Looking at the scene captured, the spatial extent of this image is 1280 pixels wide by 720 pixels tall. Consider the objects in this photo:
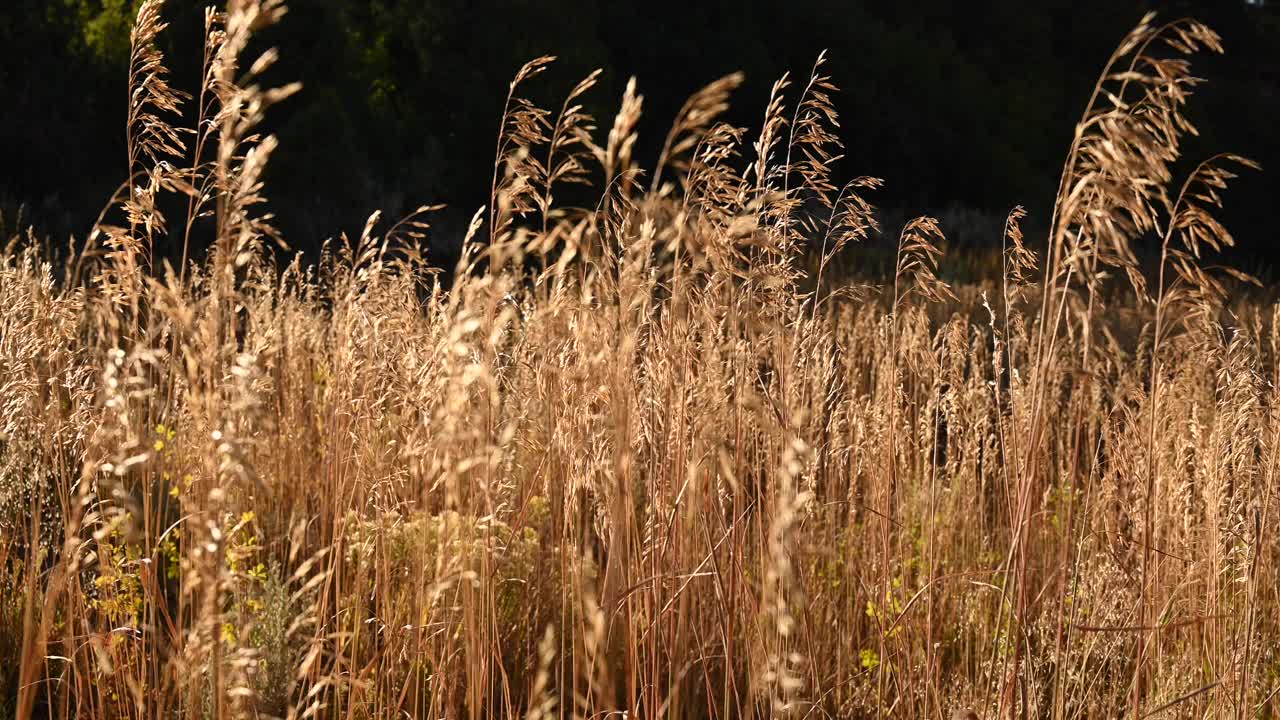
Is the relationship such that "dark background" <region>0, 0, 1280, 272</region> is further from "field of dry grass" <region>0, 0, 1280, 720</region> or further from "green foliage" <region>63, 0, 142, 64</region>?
"field of dry grass" <region>0, 0, 1280, 720</region>

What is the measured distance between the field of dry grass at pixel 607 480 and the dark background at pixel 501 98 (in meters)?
7.35

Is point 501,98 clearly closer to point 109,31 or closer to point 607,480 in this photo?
point 109,31

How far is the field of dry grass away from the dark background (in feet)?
24.1

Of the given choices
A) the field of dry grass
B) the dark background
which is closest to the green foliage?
the dark background

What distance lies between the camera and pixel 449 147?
1393 centimetres

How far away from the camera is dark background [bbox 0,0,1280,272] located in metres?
12.1

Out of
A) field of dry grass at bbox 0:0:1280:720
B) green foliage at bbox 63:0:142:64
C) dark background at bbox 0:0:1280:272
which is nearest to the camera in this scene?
field of dry grass at bbox 0:0:1280:720

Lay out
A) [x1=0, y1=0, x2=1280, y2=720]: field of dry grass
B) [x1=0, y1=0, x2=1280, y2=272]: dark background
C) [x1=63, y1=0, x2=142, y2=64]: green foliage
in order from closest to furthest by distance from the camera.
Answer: [x1=0, y1=0, x2=1280, y2=720]: field of dry grass
[x1=63, y1=0, x2=142, y2=64]: green foliage
[x1=0, y1=0, x2=1280, y2=272]: dark background

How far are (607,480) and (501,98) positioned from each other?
12436 mm

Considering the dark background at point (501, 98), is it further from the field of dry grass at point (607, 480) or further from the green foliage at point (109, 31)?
the field of dry grass at point (607, 480)

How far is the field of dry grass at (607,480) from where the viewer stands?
52.6 inches

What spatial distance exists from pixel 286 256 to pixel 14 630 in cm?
926

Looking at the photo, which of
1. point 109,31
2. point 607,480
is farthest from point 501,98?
point 607,480

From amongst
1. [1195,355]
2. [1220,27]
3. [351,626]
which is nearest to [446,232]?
[1195,355]
